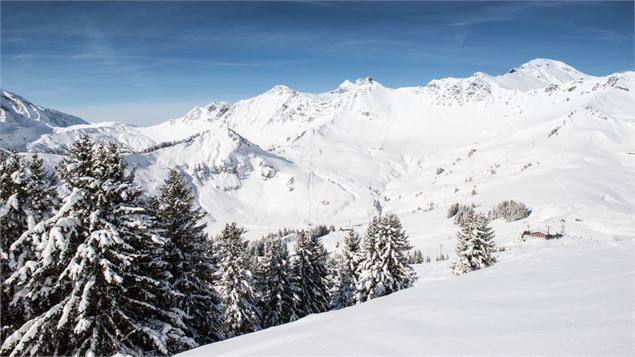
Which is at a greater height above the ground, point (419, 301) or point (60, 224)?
point (60, 224)

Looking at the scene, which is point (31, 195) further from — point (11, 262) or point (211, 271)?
point (211, 271)

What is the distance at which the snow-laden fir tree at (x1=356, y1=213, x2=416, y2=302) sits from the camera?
38062 mm

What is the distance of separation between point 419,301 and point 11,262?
1473 cm

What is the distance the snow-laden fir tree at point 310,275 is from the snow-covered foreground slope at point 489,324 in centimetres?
2791

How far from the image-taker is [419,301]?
10641mm

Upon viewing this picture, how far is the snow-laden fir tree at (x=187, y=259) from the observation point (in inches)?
853

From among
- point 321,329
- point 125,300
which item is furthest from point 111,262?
point 321,329

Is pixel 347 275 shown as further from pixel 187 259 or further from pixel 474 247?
pixel 187 259

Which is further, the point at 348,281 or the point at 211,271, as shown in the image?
the point at 348,281

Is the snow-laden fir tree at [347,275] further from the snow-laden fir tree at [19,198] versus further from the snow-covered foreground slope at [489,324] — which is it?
the snow-covered foreground slope at [489,324]

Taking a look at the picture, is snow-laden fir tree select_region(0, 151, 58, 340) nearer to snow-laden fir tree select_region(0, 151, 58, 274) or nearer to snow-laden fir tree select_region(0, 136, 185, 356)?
snow-laden fir tree select_region(0, 151, 58, 274)

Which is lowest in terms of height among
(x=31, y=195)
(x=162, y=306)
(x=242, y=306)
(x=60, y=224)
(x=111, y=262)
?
(x=242, y=306)

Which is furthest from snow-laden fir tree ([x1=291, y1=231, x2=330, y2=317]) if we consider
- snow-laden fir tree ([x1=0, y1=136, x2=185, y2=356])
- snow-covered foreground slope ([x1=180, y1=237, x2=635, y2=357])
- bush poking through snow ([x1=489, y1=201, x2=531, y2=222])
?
bush poking through snow ([x1=489, y1=201, x2=531, y2=222])

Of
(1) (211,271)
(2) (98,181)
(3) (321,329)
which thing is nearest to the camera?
(3) (321,329)
